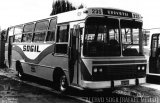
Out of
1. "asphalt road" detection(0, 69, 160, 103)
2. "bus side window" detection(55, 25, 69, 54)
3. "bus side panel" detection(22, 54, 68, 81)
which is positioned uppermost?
"bus side window" detection(55, 25, 69, 54)

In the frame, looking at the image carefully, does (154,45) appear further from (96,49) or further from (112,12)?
(96,49)

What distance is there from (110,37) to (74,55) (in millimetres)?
1344

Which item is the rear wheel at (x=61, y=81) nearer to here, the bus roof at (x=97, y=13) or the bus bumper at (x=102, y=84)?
the bus bumper at (x=102, y=84)

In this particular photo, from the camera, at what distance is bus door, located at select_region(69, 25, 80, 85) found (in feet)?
31.1

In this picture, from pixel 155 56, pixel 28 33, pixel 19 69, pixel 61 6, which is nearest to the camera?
pixel 28 33

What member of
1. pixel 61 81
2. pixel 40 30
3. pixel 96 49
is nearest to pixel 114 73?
pixel 96 49

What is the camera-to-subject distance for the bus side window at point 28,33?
14065 mm

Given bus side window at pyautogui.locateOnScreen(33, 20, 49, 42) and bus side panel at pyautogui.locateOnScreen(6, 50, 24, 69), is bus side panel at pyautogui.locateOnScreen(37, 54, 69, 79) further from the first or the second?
bus side panel at pyautogui.locateOnScreen(6, 50, 24, 69)

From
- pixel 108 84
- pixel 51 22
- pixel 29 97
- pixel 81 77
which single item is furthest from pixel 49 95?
pixel 51 22

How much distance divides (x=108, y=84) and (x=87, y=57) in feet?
3.57

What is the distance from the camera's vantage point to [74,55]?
31.9 ft

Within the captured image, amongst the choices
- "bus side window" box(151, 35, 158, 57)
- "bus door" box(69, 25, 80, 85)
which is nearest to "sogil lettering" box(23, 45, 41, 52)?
"bus door" box(69, 25, 80, 85)

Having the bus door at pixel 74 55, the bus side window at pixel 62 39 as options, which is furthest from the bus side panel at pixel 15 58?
the bus door at pixel 74 55

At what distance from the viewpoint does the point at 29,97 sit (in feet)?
32.6
